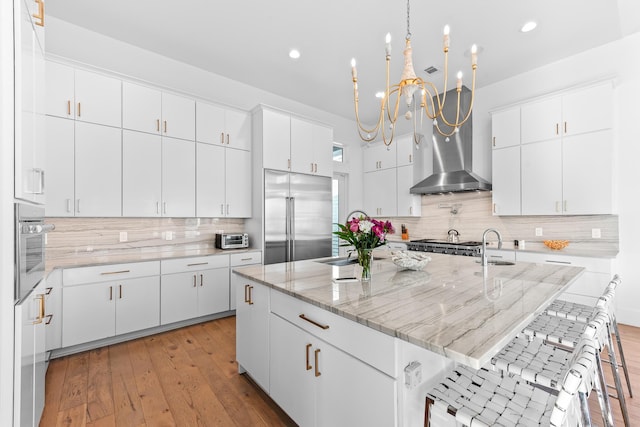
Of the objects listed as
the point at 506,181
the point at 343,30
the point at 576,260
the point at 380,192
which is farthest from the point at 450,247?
the point at 343,30

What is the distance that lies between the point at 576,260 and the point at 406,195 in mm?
2510

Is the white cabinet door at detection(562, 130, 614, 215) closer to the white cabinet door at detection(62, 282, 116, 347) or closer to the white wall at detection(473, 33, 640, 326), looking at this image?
the white wall at detection(473, 33, 640, 326)

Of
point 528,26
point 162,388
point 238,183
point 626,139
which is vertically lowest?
point 162,388

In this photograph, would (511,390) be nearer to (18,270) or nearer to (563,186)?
(18,270)

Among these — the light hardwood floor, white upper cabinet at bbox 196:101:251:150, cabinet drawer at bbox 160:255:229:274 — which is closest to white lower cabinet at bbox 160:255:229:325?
cabinet drawer at bbox 160:255:229:274

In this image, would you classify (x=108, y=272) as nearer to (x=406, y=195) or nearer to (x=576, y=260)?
(x=406, y=195)

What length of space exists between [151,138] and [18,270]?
2.59 meters

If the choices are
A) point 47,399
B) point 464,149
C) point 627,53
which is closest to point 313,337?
point 47,399

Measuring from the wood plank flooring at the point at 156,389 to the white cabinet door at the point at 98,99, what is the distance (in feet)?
7.64

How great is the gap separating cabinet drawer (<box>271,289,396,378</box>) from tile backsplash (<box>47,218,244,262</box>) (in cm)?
255

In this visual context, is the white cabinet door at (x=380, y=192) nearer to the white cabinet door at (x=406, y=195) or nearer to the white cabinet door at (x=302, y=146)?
the white cabinet door at (x=406, y=195)

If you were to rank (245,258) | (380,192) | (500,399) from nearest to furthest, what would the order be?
(500,399) → (245,258) → (380,192)

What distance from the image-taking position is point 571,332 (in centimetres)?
→ 166

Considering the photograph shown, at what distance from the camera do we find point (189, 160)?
140 inches
